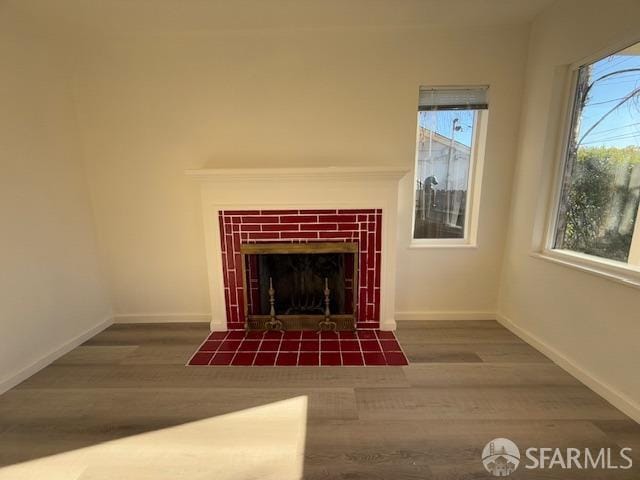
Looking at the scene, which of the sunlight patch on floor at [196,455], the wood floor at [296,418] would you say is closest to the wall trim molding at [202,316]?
the wood floor at [296,418]

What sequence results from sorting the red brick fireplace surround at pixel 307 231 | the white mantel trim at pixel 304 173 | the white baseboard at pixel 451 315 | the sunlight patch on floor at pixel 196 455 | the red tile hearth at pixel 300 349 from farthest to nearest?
the white baseboard at pixel 451 315 → the red brick fireplace surround at pixel 307 231 → the white mantel trim at pixel 304 173 → the red tile hearth at pixel 300 349 → the sunlight patch on floor at pixel 196 455

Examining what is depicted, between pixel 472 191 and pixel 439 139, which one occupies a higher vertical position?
pixel 439 139

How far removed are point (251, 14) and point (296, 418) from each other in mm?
2592

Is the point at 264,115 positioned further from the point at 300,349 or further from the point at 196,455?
the point at 196,455

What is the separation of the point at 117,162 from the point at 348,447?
2.65m

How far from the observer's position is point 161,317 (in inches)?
101

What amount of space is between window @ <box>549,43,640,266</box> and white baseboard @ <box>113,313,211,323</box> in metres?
2.98

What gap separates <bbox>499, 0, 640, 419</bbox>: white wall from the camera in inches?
59.0

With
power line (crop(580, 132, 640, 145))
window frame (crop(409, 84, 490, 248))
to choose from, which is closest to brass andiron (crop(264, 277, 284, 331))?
window frame (crop(409, 84, 490, 248))

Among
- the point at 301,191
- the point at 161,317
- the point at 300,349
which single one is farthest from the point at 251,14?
the point at 161,317

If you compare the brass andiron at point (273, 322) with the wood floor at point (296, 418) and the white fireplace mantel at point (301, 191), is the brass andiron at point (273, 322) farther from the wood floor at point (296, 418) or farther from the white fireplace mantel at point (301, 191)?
the white fireplace mantel at point (301, 191)

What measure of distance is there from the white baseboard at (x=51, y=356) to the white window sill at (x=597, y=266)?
3.61 meters

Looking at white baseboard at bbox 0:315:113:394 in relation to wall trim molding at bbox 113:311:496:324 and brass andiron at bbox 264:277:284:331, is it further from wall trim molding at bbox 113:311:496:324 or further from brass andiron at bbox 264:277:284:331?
brass andiron at bbox 264:277:284:331

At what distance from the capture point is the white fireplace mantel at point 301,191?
2098 mm
